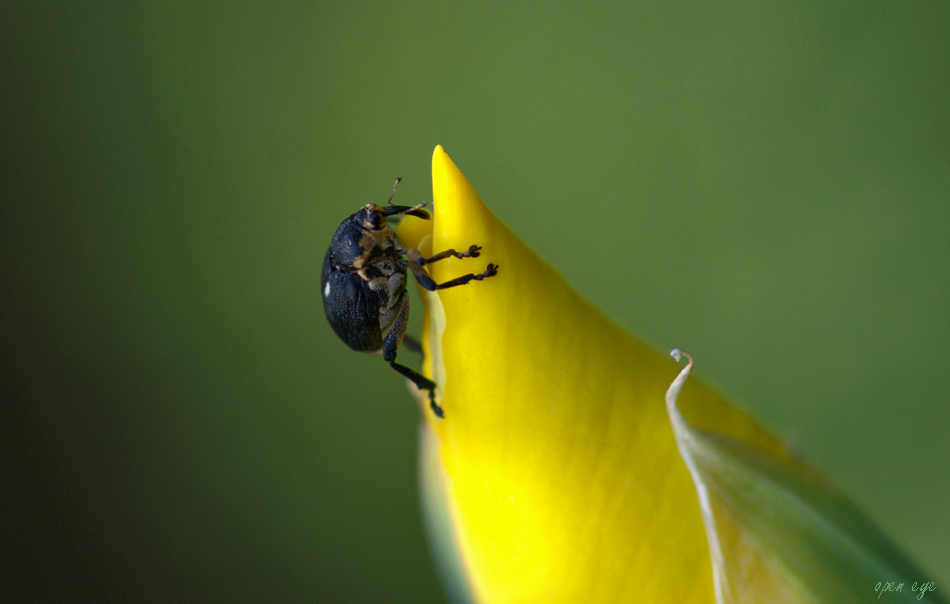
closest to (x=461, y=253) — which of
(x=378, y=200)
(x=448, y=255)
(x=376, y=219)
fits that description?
(x=448, y=255)

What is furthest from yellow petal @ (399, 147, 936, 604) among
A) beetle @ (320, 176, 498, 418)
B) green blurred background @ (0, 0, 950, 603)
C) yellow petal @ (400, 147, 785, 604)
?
green blurred background @ (0, 0, 950, 603)

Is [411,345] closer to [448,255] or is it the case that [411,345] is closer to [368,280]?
[368,280]

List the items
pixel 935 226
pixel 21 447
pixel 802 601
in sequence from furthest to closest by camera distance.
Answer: pixel 935 226 → pixel 21 447 → pixel 802 601

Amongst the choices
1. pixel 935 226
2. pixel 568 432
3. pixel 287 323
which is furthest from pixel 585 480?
pixel 935 226

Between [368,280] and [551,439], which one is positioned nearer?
[551,439]

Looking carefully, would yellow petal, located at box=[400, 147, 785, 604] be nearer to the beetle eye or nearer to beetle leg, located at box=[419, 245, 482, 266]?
beetle leg, located at box=[419, 245, 482, 266]

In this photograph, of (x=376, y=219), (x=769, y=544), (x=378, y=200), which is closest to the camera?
(x=769, y=544)

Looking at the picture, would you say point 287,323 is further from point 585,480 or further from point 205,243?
point 585,480
